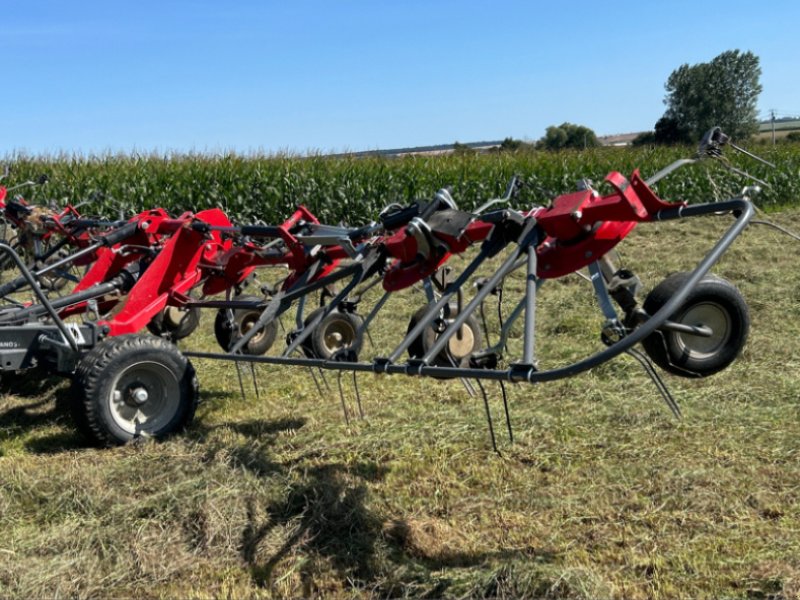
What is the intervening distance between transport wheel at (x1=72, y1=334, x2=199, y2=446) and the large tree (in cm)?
5751

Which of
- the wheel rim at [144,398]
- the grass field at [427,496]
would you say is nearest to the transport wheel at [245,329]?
the grass field at [427,496]

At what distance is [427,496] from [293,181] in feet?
39.2

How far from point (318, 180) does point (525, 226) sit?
1204cm

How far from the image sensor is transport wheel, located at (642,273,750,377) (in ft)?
10.8

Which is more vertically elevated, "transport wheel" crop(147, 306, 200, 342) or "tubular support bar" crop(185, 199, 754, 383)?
"tubular support bar" crop(185, 199, 754, 383)

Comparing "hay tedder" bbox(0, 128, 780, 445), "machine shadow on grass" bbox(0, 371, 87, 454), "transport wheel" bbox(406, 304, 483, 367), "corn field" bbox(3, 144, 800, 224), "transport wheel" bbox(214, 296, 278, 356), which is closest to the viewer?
"hay tedder" bbox(0, 128, 780, 445)

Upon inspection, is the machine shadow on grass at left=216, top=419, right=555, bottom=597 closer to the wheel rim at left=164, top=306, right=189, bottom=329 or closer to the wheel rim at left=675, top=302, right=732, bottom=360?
the wheel rim at left=675, top=302, right=732, bottom=360

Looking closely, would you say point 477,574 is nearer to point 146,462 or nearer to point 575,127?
point 146,462

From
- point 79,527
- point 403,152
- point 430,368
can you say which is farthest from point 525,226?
point 403,152

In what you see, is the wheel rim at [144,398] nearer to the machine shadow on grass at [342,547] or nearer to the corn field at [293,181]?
the machine shadow on grass at [342,547]

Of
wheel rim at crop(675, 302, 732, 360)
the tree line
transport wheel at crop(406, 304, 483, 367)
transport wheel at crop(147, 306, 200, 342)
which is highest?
the tree line

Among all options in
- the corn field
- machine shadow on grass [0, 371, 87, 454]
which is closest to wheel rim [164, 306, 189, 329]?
machine shadow on grass [0, 371, 87, 454]

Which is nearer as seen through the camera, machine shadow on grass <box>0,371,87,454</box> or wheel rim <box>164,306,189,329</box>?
machine shadow on grass <box>0,371,87,454</box>

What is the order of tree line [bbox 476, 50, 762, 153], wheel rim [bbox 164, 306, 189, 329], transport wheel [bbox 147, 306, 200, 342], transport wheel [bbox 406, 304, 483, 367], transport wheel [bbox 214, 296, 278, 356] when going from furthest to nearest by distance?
tree line [bbox 476, 50, 762, 153] < wheel rim [bbox 164, 306, 189, 329] < transport wheel [bbox 147, 306, 200, 342] < transport wheel [bbox 214, 296, 278, 356] < transport wheel [bbox 406, 304, 483, 367]
